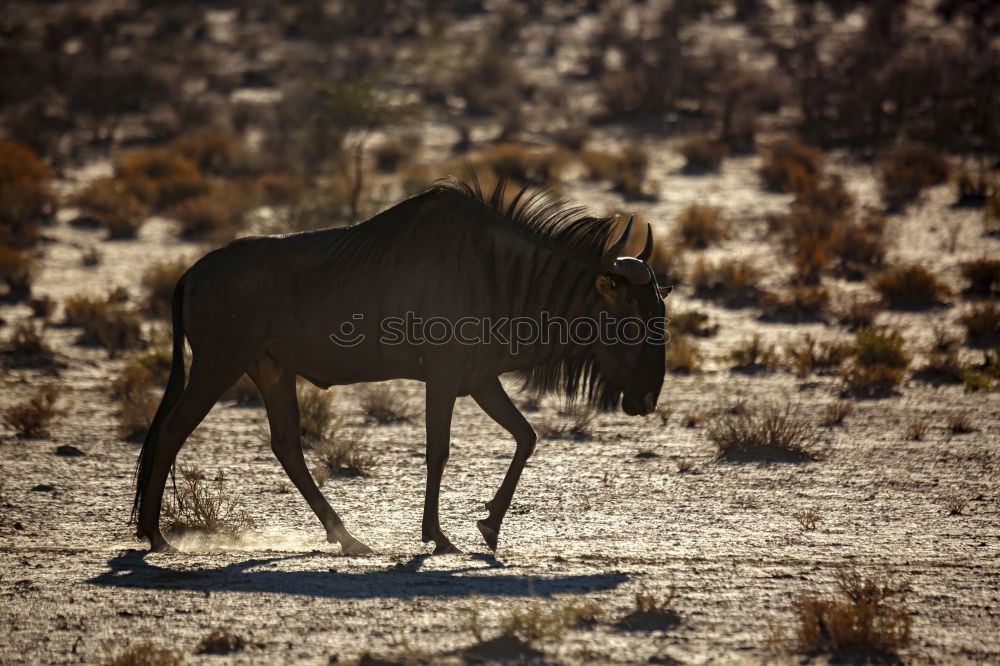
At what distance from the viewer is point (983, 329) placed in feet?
44.4

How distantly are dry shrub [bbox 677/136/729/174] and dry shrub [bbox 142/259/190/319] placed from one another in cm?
1051

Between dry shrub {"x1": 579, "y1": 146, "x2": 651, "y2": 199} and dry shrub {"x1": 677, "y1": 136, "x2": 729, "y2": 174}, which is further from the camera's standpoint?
dry shrub {"x1": 677, "y1": 136, "x2": 729, "y2": 174}

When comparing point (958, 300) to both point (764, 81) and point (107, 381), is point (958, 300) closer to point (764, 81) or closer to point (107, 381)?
point (107, 381)

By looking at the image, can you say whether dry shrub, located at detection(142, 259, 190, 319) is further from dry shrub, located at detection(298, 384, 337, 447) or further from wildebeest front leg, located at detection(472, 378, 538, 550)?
wildebeest front leg, located at detection(472, 378, 538, 550)

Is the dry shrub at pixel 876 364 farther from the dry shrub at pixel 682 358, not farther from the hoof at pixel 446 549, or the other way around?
the hoof at pixel 446 549

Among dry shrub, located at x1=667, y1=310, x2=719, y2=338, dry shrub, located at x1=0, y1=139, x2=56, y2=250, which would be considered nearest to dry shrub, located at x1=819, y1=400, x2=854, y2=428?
dry shrub, located at x1=667, y1=310, x2=719, y2=338

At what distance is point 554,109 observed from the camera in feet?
94.3

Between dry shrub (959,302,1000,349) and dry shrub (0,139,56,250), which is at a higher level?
dry shrub (0,139,56,250)

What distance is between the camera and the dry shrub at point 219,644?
5445 millimetres

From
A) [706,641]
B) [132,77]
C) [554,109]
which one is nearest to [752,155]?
[554,109]

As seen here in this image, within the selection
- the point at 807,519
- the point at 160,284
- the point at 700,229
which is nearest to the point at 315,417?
the point at 807,519

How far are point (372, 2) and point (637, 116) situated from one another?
1738 cm

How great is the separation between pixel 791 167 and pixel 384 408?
12142 mm

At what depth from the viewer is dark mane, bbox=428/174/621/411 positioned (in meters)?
7.29
